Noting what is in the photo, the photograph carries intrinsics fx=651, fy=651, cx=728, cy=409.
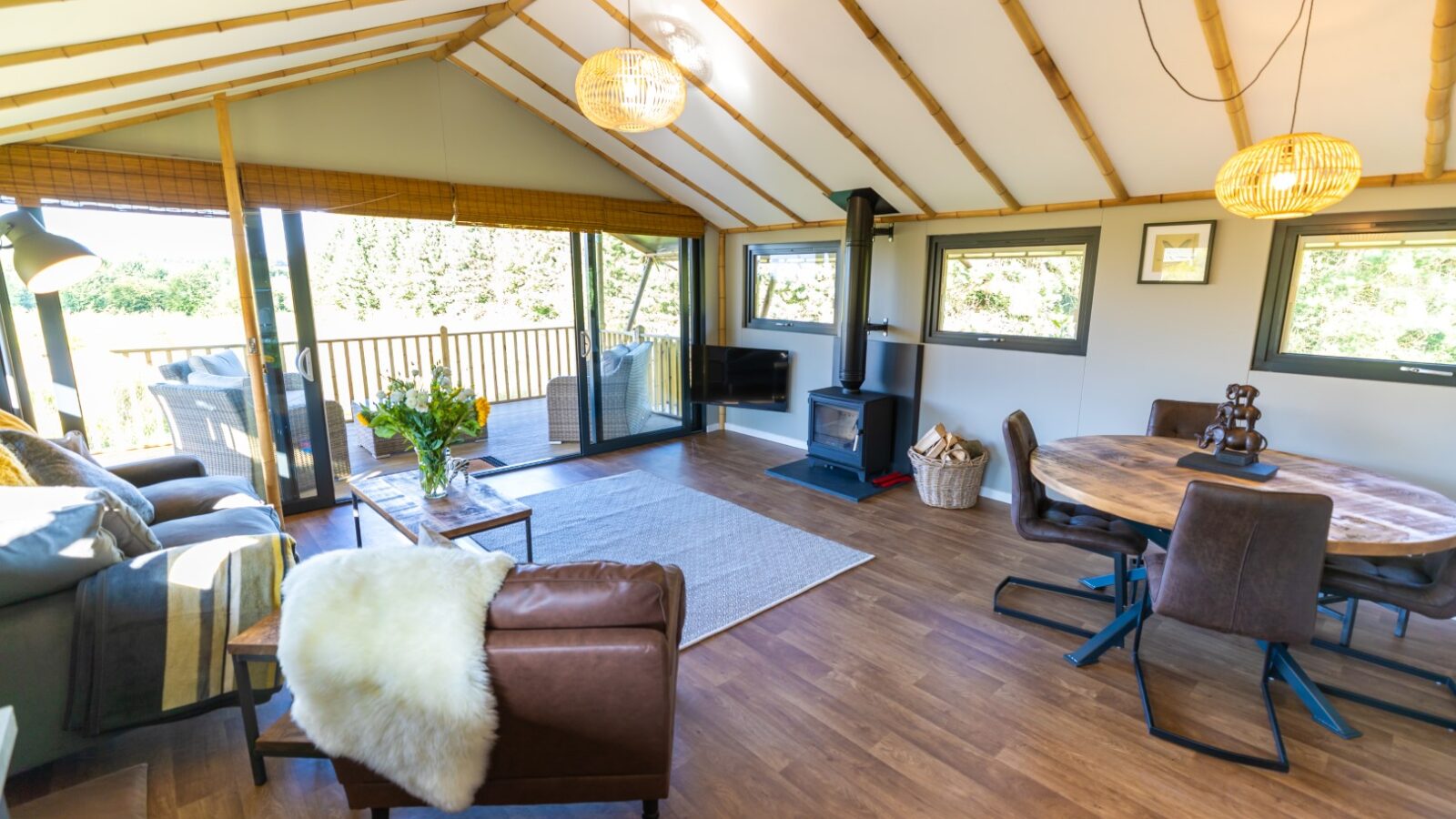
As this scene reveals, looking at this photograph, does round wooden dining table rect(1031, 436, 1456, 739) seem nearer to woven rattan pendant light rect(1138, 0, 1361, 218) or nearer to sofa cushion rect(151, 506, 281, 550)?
woven rattan pendant light rect(1138, 0, 1361, 218)

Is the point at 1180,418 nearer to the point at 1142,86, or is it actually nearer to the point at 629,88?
the point at 1142,86

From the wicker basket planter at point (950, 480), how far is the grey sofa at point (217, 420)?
3.87m

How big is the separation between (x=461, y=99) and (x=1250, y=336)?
481 cm

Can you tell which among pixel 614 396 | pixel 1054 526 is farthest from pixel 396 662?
pixel 614 396

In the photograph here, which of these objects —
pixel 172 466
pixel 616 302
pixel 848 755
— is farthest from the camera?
pixel 616 302

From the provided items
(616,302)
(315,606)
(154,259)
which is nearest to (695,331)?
(616,302)

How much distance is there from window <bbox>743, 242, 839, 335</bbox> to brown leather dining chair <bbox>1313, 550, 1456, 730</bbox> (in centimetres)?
347

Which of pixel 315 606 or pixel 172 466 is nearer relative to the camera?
pixel 315 606

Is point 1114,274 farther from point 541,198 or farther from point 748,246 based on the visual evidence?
point 541,198

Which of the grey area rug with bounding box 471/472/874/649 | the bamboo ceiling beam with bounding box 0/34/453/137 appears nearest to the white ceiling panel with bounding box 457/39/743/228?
the bamboo ceiling beam with bounding box 0/34/453/137

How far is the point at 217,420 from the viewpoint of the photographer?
12.3 ft

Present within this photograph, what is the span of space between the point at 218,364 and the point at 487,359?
3128 mm

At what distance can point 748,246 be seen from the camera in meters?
5.71

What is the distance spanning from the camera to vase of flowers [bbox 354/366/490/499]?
107 inches
